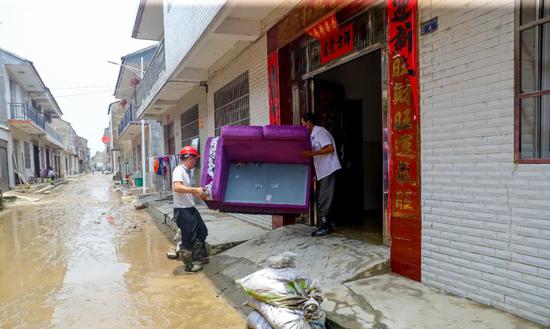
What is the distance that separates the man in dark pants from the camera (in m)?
4.94

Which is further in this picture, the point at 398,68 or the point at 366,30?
the point at 366,30

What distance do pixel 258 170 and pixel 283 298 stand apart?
250 centimetres

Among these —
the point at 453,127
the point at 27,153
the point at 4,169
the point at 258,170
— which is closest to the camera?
the point at 453,127

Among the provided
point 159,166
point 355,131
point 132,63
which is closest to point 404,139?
point 355,131

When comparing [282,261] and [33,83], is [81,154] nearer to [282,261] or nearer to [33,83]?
[33,83]

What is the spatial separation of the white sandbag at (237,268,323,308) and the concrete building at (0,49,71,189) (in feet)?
73.3

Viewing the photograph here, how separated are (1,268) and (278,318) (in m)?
5.44

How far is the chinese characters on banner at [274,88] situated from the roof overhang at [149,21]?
8.02 m

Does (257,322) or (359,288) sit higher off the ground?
(359,288)

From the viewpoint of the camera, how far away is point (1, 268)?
600cm

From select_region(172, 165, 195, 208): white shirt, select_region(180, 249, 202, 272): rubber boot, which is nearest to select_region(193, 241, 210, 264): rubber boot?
select_region(180, 249, 202, 272): rubber boot

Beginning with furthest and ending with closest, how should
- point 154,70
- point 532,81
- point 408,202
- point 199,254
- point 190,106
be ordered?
point 154,70 → point 190,106 → point 199,254 → point 408,202 → point 532,81

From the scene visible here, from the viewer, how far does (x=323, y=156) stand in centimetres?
500

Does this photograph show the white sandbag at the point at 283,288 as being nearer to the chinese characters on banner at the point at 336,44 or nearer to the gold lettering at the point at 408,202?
the gold lettering at the point at 408,202
